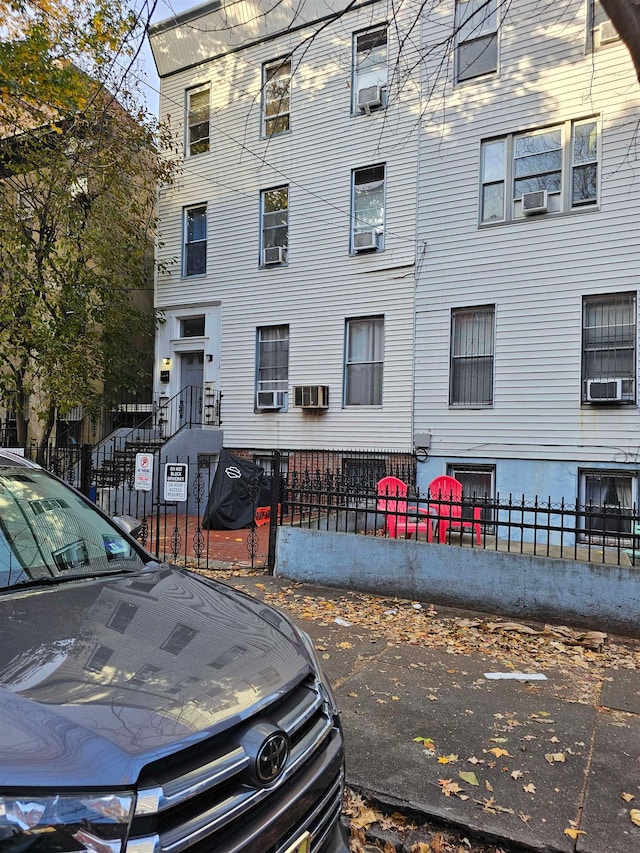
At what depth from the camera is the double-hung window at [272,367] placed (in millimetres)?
13672

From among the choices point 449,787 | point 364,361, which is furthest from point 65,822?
point 364,361

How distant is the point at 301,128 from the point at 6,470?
1261 cm

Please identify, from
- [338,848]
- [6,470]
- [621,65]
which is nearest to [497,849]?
[338,848]

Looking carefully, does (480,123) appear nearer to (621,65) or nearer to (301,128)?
(621,65)

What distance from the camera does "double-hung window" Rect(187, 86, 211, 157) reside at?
15.0m

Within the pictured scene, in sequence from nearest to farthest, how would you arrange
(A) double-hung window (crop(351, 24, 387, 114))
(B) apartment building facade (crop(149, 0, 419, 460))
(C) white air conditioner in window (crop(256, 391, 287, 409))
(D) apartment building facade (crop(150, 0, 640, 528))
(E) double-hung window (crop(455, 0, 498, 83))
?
(D) apartment building facade (crop(150, 0, 640, 528)) < (E) double-hung window (crop(455, 0, 498, 83)) < (B) apartment building facade (crop(149, 0, 419, 460)) < (A) double-hung window (crop(351, 24, 387, 114)) < (C) white air conditioner in window (crop(256, 391, 287, 409))

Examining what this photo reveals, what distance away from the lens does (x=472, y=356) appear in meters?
11.5

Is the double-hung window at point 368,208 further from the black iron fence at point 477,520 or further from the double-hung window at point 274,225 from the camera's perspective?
the black iron fence at point 477,520

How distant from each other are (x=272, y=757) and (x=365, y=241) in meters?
11.9

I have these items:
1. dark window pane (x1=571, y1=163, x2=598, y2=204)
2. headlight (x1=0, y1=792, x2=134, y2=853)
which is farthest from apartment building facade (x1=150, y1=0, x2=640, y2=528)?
headlight (x1=0, y1=792, x2=134, y2=853)

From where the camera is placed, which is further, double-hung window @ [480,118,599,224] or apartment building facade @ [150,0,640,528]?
double-hung window @ [480,118,599,224]

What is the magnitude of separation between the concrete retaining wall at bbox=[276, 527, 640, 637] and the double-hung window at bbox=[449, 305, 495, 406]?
5525 mm

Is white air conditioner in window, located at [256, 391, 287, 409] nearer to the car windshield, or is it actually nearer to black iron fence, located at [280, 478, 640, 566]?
black iron fence, located at [280, 478, 640, 566]

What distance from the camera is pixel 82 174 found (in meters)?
12.9
